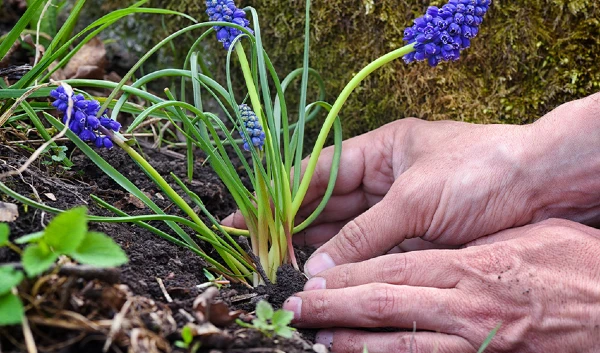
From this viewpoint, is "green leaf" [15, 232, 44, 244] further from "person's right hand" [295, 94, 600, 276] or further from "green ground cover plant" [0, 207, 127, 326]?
"person's right hand" [295, 94, 600, 276]

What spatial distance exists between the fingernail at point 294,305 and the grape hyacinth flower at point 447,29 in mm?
617

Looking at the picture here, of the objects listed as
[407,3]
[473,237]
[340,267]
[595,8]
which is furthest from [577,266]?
[407,3]

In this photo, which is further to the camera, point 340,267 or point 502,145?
point 502,145

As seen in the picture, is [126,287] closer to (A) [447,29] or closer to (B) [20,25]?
(B) [20,25]

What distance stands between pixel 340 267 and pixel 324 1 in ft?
3.21

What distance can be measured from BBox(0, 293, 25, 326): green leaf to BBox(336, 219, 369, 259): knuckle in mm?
863

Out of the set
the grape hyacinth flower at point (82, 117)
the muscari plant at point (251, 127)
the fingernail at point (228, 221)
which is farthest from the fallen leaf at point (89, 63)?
the grape hyacinth flower at point (82, 117)

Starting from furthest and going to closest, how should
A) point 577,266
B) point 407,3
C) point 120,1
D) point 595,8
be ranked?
point 120,1
point 407,3
point 595,8
point 577,266

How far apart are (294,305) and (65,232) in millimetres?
607

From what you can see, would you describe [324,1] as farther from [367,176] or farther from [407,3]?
[367,176]

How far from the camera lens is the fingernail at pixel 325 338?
4.52ft

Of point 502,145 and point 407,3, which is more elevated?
point 407,3

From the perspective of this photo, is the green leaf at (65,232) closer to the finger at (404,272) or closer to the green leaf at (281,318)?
the green leaf at (281,318)

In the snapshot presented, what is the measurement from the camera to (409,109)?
2006 mm
